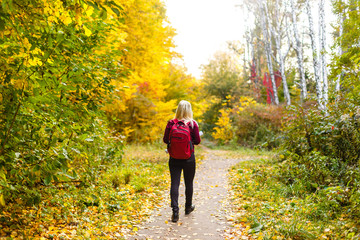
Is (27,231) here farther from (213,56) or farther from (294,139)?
(213,56)

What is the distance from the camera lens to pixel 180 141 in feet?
16.9

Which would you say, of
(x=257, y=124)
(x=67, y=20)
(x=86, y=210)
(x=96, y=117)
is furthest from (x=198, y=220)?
(x=257, y=124)

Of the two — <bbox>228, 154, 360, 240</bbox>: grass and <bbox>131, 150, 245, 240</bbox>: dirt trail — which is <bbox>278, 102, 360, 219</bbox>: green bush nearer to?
<bbox>228, 154, 360, 240</bbox>: grass

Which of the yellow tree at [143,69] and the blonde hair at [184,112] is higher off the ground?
the yellow tree at [143,69]

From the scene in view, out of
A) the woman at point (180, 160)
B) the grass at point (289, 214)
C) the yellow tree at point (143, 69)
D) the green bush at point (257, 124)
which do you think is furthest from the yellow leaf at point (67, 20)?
the green bush at point (257, 124)

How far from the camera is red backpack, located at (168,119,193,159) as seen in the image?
17.0 feet

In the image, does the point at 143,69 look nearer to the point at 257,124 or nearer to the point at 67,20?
the point at 257,124

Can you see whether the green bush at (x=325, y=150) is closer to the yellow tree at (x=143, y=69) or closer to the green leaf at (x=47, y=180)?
the green leaf at (x=47, y=180)

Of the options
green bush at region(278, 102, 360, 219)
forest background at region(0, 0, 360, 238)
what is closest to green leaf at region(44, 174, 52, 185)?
forest background at region(0, 0, 360, 238)

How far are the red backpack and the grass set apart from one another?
158 centimetres

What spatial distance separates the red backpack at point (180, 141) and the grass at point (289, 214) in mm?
1581

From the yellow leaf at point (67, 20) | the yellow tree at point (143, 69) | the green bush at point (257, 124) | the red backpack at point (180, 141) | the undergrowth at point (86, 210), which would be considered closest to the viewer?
the yellow leaf at point (67, 20)

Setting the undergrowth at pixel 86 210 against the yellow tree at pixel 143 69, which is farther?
the yellow tree at pixel 143 69

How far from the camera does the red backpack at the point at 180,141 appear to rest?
17.0 feet
